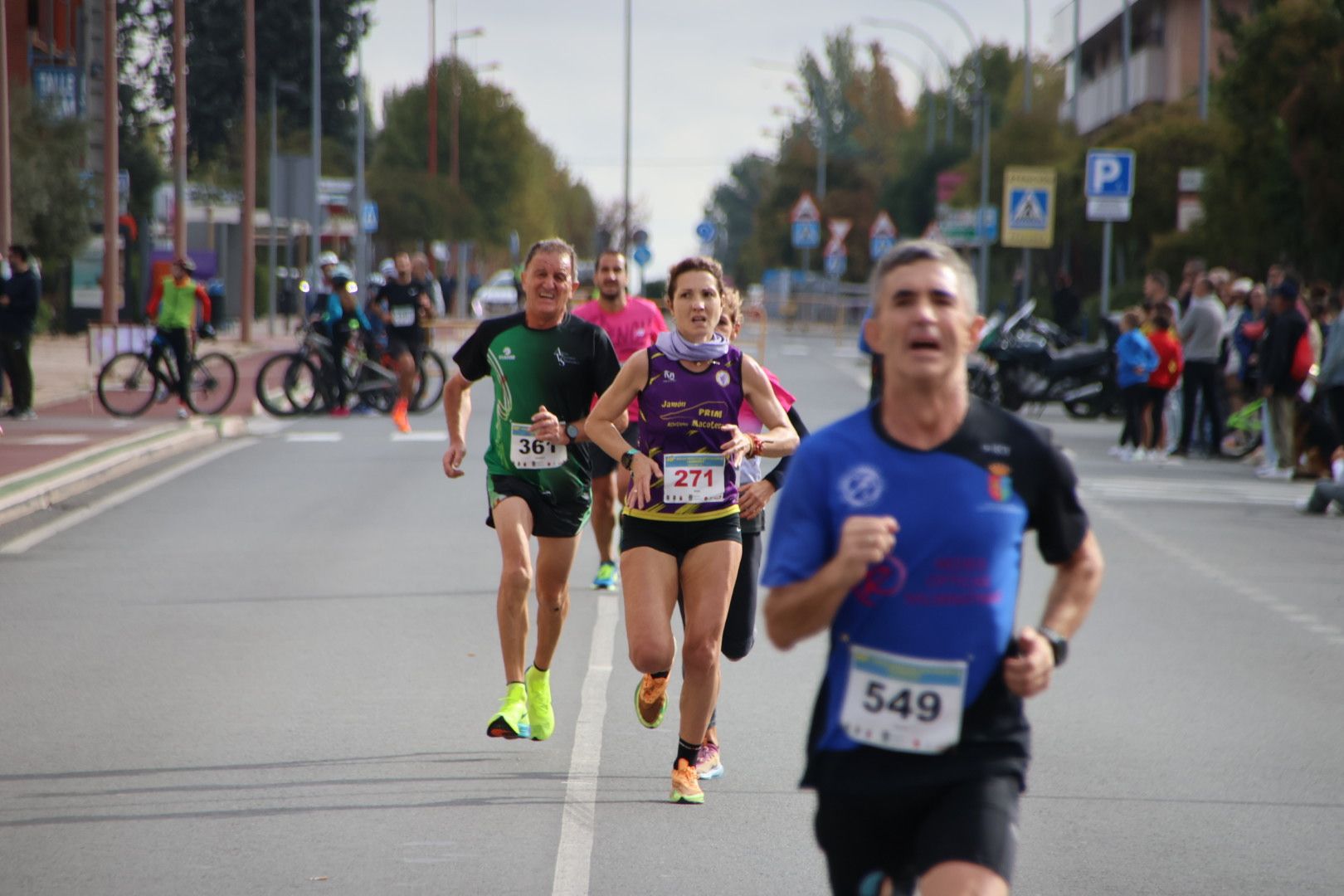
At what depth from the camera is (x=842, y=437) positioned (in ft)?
11.9

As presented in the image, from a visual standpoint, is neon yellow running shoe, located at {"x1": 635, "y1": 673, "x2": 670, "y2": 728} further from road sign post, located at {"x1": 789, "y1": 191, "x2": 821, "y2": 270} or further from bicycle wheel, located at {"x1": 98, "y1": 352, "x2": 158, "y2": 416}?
road sign post, located at {"x1": 789, "y1": 191, "x2": 821, "y2": 270}

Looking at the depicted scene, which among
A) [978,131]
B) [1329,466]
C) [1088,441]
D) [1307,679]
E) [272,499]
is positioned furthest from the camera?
[978,131]

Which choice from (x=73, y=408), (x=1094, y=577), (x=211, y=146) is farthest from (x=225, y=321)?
(x=1094, y=577)

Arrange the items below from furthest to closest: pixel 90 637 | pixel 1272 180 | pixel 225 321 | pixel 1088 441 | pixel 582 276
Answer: pixel 582 276
pixel 225 321
pixel 1272 180
pixel 1088 441
pixel 90 637

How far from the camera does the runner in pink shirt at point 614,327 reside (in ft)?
33.4

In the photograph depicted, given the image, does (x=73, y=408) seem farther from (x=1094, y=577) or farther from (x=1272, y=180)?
(x=1094, y=577)

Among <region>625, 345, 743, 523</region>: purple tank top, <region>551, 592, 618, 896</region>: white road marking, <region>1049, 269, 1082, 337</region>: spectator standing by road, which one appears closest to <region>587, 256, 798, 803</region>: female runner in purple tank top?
<region>625, 345, 743, 523</region>: purple tank top

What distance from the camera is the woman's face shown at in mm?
6480

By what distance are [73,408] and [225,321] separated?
27.9m

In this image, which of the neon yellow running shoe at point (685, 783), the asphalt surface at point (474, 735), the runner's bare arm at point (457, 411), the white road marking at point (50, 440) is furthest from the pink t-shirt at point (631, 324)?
the white road marking at point (50, 440)

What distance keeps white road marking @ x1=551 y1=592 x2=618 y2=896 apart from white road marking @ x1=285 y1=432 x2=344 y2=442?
12106 mm

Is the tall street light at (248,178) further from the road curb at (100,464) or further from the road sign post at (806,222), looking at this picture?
the road curb at (100,464)

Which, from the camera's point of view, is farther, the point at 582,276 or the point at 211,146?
the point at 582,276

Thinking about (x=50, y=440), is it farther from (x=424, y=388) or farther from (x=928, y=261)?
(x=928, y=261)
